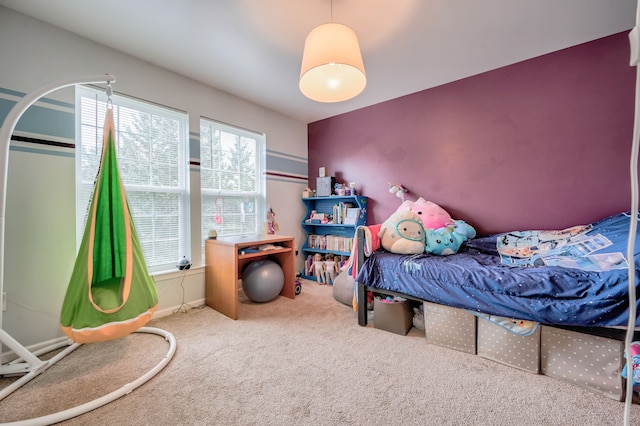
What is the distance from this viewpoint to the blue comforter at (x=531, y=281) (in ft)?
4.76

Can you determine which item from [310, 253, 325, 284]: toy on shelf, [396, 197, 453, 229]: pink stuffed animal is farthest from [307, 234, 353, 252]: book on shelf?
[396, 197, 453, 229]: pink stuffed animal

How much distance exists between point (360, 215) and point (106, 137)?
8.78 ft

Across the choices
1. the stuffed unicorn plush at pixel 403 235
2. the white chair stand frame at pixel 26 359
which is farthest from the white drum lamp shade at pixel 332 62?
the white chair stand frame at pixel 26 359

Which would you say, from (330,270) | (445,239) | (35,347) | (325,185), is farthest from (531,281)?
(35,347)

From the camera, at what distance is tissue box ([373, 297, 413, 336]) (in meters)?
2.18

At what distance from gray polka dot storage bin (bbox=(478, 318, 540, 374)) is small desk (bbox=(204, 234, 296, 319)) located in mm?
1879

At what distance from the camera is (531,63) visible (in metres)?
2.49

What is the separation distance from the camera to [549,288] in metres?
1.56

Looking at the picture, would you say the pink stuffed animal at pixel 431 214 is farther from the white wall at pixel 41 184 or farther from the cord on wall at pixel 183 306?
the white wall at pixel 41 184

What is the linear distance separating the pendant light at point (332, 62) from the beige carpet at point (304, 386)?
1880mm

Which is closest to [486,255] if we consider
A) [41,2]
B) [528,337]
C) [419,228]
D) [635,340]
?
[419,228]

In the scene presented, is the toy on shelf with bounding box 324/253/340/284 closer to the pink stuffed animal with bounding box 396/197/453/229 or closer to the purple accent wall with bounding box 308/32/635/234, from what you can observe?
the purple accent wall with bounding box 308/32/635/234

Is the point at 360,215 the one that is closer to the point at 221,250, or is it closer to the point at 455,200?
the point at 455,200

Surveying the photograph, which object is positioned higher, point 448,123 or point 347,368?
point 448,123
